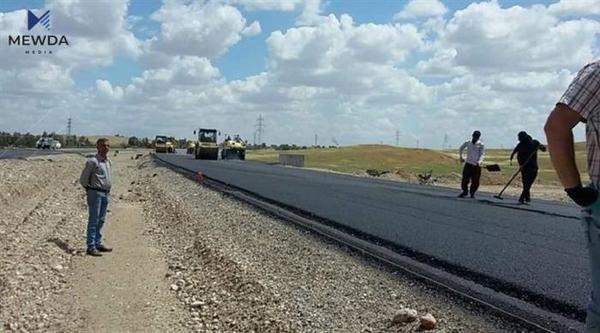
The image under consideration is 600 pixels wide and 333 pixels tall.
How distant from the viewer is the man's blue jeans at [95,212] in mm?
11188

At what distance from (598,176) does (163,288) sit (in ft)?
23.3

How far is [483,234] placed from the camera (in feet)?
37.2

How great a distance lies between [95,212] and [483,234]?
20.9ft

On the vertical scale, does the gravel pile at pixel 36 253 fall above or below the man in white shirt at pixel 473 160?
below

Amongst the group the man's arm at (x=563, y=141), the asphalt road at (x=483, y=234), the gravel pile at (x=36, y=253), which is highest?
the man's arm at (x=563, y=141)

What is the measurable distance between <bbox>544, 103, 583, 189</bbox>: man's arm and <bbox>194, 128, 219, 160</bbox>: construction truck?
51996 millimetres

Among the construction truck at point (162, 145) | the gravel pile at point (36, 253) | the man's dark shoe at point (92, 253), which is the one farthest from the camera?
the construction truck at point (162, 145)

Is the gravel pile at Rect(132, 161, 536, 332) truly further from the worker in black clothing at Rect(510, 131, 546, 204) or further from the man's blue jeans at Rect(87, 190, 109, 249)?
the worker in black clothing at Rect(510, 131, 546, 204)

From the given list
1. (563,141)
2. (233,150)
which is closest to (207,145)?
(233,150)

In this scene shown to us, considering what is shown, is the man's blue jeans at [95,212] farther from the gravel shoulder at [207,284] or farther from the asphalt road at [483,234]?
the asphalt road at [483,234]

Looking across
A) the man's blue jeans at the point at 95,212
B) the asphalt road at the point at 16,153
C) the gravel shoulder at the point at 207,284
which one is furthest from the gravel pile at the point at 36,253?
the asphalt road at the point at 16,153

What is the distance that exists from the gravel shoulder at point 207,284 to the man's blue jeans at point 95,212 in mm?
342

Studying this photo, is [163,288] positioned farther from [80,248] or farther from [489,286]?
[489,286]

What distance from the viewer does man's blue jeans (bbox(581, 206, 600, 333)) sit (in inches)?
128
